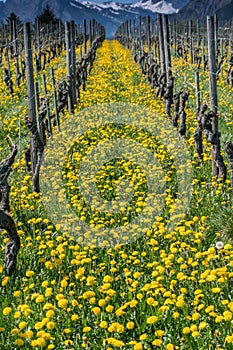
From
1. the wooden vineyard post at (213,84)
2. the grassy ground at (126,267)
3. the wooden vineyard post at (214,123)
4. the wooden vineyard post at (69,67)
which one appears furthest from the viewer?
the wooden vineyard post at (69,67)

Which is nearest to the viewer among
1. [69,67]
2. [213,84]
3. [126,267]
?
[126,267]

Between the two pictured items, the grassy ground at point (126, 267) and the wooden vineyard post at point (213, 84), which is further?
the wooden vineyard post at point (213, 84)

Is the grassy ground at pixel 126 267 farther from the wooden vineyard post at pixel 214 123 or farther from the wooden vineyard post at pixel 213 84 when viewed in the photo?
the wooden vineyard post at pixel 213 84

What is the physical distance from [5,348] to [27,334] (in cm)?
32

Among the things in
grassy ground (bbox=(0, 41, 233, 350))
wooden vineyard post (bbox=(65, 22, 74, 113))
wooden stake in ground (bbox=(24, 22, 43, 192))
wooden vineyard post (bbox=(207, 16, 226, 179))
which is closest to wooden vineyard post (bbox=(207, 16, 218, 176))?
wooden vineyard post (bbox=(207, 16, 226, 179))

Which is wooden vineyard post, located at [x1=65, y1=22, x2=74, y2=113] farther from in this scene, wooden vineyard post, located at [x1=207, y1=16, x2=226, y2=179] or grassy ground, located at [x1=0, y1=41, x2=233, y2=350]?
wooden vineyard post, located at [x1=207, y1=16, x2=226, y2=179]

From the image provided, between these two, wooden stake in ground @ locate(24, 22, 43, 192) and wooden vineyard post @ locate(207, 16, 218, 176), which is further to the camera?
wooden vineyard post @ locate(207, 16, 218, 176)

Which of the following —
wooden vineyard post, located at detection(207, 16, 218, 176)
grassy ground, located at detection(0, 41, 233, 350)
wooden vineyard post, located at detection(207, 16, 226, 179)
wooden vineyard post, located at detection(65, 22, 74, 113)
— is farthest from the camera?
wooden vineyard post, located at detection(65, 22, 74, 113)

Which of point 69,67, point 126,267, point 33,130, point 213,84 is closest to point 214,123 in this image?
point 213,84

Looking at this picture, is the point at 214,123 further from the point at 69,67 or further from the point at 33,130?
the point at 69,67

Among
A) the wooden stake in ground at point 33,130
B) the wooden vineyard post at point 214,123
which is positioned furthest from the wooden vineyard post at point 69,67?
the wooden vineyard post at point 214,123

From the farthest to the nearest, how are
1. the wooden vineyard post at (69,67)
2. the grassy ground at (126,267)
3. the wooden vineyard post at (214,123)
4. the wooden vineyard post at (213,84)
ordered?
the wooden vineyard post at (69,67) < the wooden vineyard post at (213,84) < the wooden vineyard post at (214,123) < the grassy ground at (126,267)

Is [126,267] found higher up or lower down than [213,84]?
lower down

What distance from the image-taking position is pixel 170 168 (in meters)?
7.68
